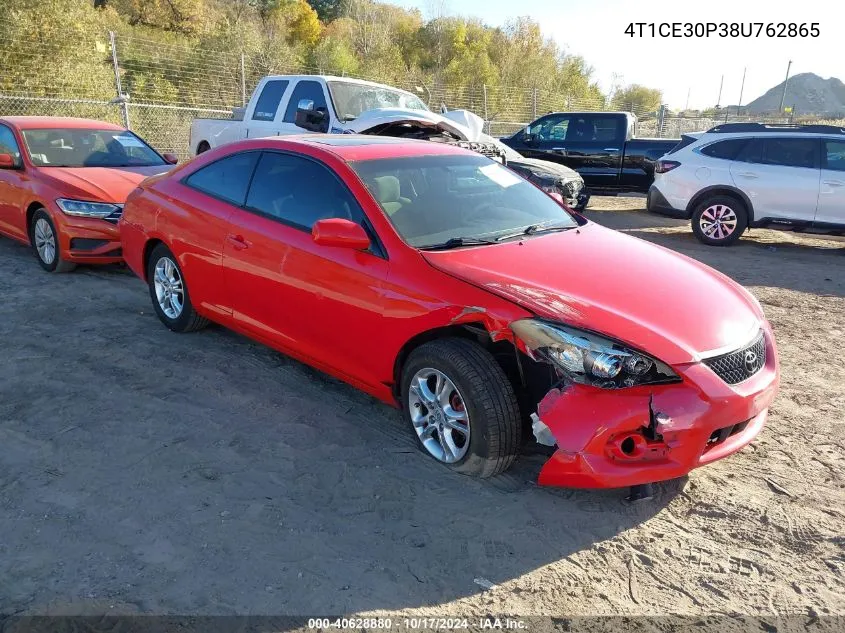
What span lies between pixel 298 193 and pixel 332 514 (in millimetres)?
2049

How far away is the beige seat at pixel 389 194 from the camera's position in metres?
3.80

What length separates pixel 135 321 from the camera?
5.59 metres

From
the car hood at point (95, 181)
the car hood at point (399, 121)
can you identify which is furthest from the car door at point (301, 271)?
the car hood at point (399, 121)

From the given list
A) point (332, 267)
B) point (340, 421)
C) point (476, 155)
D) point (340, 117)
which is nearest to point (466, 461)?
point (340, 421)

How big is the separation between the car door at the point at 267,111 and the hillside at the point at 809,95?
10329 centimetres

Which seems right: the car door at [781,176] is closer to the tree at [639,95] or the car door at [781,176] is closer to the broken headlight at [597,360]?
the broken headlight at [597,360]

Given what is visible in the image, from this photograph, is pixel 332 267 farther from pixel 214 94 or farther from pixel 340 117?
pixel 214 94

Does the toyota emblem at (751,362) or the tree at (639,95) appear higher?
the tree at (639,95)

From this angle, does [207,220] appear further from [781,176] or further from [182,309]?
[781,176]

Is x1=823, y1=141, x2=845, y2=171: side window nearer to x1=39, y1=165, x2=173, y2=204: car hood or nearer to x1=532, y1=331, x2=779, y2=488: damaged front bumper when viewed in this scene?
x1=532, y1=331, x2=779, y2=488: damaged front bumper

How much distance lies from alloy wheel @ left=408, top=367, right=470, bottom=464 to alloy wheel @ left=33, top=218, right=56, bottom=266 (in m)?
5.11

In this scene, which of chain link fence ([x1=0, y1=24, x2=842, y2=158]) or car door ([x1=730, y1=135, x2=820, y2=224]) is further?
chain link fence ([x1=0, y1=24, x2=842, y2=158])

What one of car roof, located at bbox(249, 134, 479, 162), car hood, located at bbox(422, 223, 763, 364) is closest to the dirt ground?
car hood, located at bbox(422, 223, 763, 364)

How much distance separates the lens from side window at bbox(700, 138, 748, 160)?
972cm
